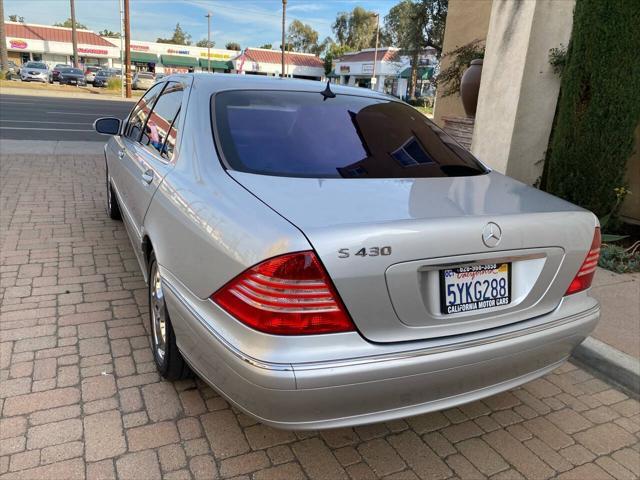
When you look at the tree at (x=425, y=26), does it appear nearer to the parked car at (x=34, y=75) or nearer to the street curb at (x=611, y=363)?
the street curb at (x=611, y=363)

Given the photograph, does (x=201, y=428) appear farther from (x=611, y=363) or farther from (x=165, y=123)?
(x=611, y=363)

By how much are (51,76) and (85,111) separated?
23.0 metres

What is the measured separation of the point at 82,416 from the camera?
8.23 feet

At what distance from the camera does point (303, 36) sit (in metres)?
94.7

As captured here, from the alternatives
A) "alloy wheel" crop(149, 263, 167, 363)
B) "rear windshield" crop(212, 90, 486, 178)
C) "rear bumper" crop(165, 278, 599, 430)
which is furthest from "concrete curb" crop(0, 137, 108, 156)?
"rear bumper" crop(165, 278, 599, 430)

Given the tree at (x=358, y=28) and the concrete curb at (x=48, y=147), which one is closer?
the concrete curb at (x=48, y=147)

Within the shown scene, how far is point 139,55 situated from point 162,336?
64749 mm

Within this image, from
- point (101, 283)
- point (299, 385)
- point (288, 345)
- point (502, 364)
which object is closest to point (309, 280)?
point (288, 345)

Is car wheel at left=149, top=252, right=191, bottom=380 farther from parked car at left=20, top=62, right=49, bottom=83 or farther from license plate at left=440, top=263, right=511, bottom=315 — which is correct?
parked car at left=20, top=62, right=49, bottom=83

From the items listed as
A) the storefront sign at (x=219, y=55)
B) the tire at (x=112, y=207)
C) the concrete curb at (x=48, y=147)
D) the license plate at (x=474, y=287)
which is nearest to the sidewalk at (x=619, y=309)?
the license plate at (x=474, y=287)

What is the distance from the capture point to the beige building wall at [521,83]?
6.31m

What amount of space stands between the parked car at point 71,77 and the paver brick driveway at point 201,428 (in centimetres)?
3816

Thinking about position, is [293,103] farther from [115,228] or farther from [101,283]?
[115,228]

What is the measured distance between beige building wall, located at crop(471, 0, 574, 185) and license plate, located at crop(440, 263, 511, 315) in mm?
5113
